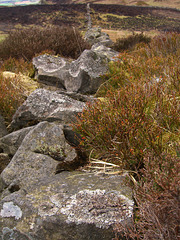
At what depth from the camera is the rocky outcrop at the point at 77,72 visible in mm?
5188

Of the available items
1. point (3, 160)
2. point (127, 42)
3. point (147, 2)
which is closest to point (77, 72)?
point (3, 160)

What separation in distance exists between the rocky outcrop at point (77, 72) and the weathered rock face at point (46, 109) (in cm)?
146

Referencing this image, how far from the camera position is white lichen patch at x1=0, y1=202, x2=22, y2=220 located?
1753mm

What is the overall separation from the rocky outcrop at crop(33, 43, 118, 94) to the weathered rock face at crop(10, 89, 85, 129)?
1.46 meters

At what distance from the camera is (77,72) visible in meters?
5.27

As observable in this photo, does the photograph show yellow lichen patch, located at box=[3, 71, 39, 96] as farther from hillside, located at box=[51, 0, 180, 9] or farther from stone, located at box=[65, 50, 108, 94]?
hillside, located at box=[51, 0, 180, 9]

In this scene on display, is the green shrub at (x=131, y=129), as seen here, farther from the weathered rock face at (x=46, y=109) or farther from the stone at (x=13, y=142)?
the stone at (x=13, y=142)

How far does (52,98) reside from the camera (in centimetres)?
383

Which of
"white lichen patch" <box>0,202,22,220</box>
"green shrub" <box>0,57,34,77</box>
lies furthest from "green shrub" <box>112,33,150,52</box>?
"white lichen patch" <box>0,202,22,220</box>

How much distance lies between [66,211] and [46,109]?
2247 millimetres

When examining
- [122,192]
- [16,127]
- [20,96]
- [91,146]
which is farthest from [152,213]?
[20,96]

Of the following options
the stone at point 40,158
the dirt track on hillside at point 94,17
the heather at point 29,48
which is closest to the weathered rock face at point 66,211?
the stone at point 40,158

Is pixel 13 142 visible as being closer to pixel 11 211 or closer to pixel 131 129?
pixel 11 211

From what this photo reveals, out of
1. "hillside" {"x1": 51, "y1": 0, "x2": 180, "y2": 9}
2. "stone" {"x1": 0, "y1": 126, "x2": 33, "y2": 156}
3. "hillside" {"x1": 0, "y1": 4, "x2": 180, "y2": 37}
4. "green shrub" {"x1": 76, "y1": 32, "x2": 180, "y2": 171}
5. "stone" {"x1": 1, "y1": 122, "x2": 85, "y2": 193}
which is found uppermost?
"hillside" {"x1": 51, "y1": 0, "x2": 180, "y2": 9}
